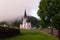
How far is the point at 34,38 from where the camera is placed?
73.7ft

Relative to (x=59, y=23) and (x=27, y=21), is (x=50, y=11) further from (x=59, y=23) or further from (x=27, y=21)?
(x=27, y=21)

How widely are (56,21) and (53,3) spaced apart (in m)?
3.78

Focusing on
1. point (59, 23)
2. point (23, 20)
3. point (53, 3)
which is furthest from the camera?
point (23, 20)

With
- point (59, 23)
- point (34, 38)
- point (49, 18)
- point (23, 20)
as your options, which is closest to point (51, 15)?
point (49, 18)

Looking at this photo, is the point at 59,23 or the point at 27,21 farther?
the point at 27,21

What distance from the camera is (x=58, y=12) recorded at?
36438 mm

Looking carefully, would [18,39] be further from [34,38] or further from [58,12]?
[58,12]

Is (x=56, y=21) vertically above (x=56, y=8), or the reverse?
(x=56, y=8)

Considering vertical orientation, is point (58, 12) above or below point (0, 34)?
above

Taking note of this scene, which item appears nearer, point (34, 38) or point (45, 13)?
point (34, 38)

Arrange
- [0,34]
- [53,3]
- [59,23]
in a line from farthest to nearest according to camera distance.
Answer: [53,3]
[59,23]
[0,34]

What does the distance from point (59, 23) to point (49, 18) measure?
2.75 metres

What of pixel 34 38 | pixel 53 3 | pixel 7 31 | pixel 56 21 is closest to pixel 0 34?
pixel 7 31

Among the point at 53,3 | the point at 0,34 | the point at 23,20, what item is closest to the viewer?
the point at 0,34
